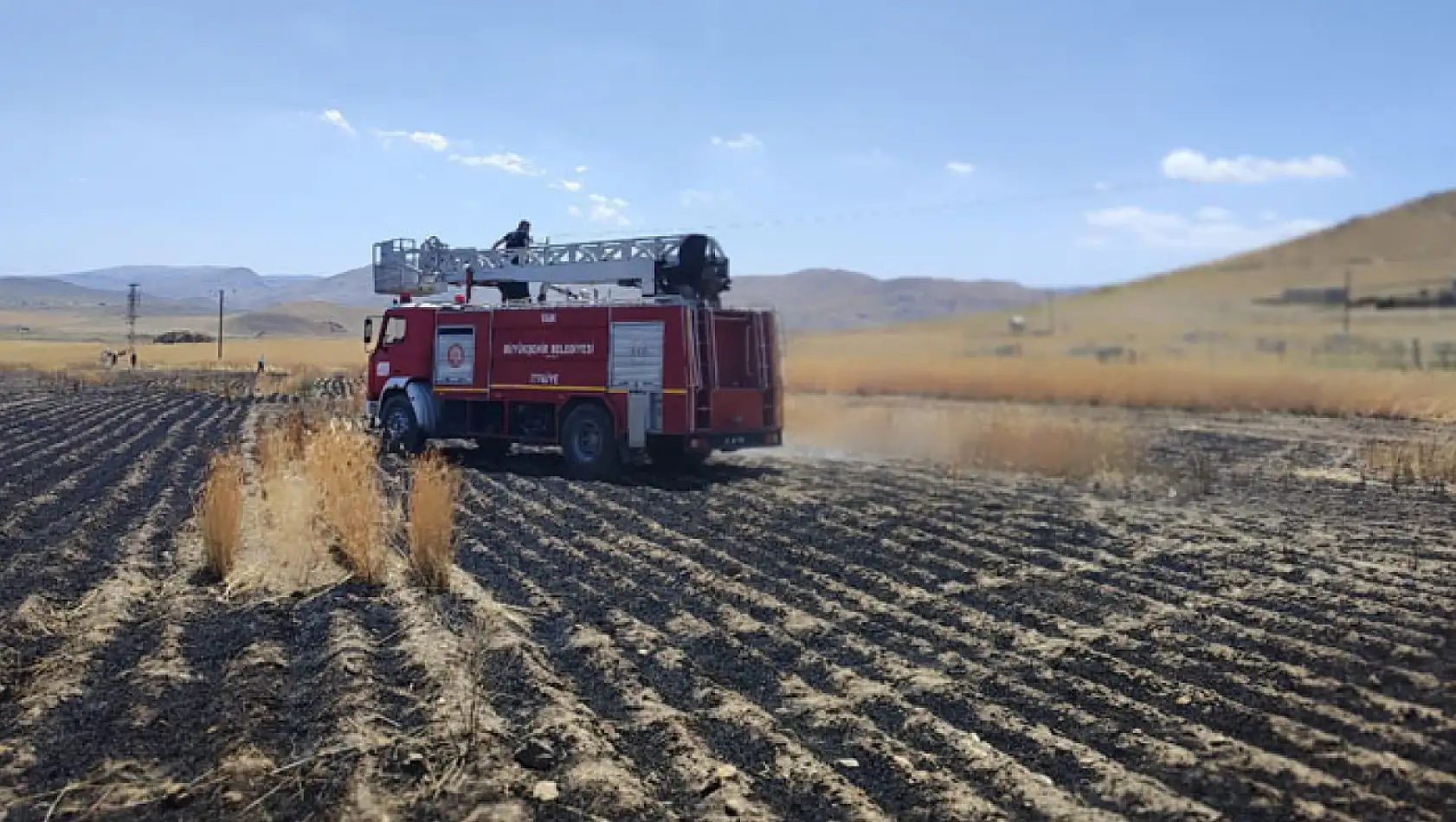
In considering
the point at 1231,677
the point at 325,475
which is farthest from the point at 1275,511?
the point at 325,475

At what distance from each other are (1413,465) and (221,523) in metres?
15.0

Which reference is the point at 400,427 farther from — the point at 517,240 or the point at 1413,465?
the point at 1413,465

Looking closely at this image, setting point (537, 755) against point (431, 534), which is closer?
point (537, 755)

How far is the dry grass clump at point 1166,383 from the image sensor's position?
2778 cm

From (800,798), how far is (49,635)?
15.2ft

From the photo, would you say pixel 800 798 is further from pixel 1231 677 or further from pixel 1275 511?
pixel 1275 511

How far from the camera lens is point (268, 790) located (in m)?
4.55

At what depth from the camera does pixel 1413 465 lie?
642 inches

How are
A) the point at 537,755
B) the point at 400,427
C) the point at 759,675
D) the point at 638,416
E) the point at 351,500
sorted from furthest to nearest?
1. the point at 400,427
2. the point at 638,416
3. the point at 351,500
4. the point at 759,675
5. the point at 537,755

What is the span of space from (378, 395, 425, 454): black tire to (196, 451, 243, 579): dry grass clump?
9.43m

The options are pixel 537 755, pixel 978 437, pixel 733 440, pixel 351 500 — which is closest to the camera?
pixel 537 755

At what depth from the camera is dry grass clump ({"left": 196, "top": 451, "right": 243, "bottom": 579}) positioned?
8.39m

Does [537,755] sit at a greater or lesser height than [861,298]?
lesser

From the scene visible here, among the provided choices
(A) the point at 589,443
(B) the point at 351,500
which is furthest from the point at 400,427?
(B) the point at 351,500
